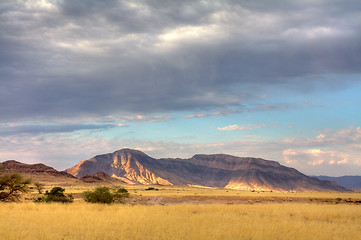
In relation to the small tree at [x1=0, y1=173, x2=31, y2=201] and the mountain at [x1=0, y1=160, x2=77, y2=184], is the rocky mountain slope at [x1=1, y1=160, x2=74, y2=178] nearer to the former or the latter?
the mountain at [x1=0, y1=160, x2=77, y2=184]

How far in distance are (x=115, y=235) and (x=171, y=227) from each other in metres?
3.24

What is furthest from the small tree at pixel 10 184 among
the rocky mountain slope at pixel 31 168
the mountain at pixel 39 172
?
the rocky mountain slope at pixel 31 168

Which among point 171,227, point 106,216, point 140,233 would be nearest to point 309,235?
point 171,227

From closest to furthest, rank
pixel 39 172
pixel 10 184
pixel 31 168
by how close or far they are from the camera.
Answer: pixel 10 184 → pixel 39 172 → pixel 31 168

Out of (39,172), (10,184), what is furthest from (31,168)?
(10,184)

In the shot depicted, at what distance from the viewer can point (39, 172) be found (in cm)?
14938

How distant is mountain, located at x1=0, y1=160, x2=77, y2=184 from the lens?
5404 inches

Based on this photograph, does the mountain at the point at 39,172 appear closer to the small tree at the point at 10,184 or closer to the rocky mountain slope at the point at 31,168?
the rocky mountain slope at the point at 31,168

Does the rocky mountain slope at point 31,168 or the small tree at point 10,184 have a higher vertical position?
the rocky mountain slope at point 31,168

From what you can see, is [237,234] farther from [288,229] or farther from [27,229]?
[27,229]

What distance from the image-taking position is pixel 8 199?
32.7m

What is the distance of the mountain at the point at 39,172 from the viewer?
137 meters

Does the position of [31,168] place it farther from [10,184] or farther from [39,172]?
[10,184]

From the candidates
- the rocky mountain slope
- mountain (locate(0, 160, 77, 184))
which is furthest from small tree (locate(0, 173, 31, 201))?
the rocky mountain slope
